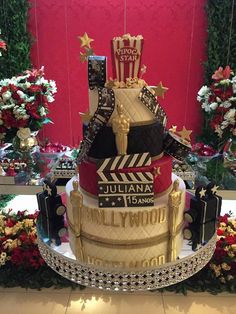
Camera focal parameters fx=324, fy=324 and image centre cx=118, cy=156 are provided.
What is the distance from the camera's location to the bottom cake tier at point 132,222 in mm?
1297

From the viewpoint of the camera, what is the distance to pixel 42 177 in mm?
2699

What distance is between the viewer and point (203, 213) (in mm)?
1494

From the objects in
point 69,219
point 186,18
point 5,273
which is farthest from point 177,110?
point 69,219

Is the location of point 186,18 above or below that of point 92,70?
above

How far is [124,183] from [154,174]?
5.9 inches

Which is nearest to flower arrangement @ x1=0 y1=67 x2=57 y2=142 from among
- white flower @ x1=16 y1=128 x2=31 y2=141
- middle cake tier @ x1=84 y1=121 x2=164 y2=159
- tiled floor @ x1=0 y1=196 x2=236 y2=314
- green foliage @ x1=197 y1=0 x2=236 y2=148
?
white flower @ x1=16 y1=128 x2=31 y2=141

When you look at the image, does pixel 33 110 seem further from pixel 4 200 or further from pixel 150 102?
pixel 150 102

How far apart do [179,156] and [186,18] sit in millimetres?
3306

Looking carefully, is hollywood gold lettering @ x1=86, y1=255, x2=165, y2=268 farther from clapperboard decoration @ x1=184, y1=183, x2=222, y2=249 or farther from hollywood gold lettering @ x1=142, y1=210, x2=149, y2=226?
clapperboard decoration @ x1=184, y1=183, x2=222, y2=249

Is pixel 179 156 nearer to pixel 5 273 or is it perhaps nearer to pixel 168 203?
pixel 168 203

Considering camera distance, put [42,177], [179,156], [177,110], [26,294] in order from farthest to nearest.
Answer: [177,110]
[42,177]
[26,294]
[179,156]

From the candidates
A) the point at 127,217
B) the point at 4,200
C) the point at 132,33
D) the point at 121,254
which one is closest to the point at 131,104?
the point at 127,217

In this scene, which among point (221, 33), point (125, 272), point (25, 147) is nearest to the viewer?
point (125, 272)

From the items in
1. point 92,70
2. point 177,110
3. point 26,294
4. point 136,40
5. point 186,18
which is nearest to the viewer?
point 136,40
